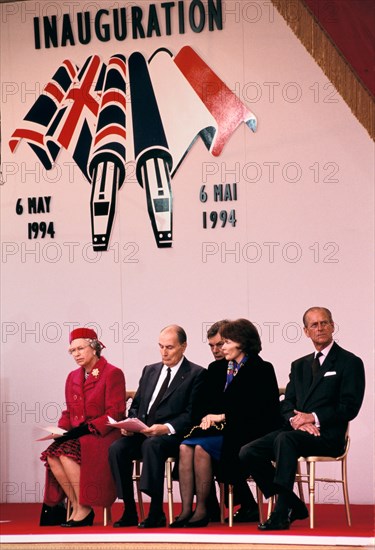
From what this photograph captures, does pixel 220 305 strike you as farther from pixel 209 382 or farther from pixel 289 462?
pixel 289 462

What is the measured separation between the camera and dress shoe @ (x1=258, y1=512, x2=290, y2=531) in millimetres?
5859

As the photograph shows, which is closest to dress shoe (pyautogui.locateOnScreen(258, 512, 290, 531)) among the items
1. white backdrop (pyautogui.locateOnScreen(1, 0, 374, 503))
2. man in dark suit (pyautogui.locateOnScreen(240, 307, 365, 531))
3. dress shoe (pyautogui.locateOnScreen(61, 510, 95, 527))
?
man in dark suit (pyautogui.locateOnScreen(240, 307, 365, 531))

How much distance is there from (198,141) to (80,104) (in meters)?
1.00

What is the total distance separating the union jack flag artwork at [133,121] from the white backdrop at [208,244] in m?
0.07

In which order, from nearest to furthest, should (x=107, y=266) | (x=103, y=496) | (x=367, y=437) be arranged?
(x=103, y=496)
(x=367, y=437)
(x=107, y=266)

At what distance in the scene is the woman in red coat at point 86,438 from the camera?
21.1 feet

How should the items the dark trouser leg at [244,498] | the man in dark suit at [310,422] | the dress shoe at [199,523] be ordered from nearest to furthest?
the man in dark suit at [310,422]
the dress shoe at [199,523]
the dark trouser leg at [244,498]

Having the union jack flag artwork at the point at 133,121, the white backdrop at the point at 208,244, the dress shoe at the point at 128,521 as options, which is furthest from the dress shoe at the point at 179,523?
the union jack flag artwork at the point at 133,121

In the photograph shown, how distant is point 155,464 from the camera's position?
6.28 meters

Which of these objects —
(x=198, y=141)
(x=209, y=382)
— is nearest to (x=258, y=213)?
(x=198, y=141)

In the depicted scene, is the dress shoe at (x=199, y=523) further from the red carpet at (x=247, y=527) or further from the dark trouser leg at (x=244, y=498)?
the dark trouser leg at (x=244, y=498)

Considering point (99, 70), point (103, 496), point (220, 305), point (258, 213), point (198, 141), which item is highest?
point (99, 70)

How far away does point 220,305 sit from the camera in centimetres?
783

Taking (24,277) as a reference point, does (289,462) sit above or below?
below
